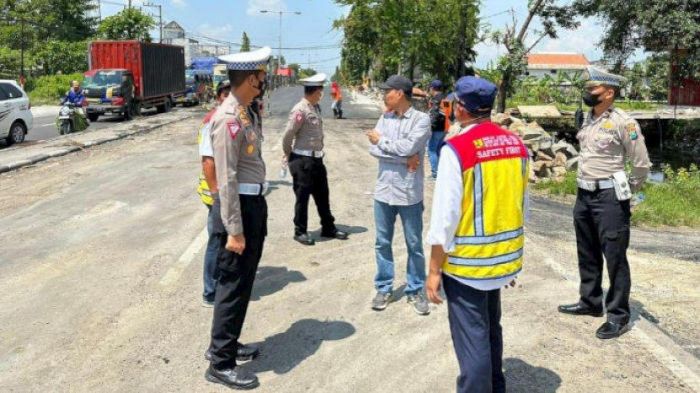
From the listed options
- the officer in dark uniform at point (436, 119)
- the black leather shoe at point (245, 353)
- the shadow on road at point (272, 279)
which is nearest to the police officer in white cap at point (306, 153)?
the shadow on road at point (272, 279)

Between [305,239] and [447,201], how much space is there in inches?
162

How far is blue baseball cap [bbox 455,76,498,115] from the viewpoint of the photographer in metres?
2.94

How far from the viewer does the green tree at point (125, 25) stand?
46.5 m

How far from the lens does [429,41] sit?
22406mm

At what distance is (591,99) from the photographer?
180 inches

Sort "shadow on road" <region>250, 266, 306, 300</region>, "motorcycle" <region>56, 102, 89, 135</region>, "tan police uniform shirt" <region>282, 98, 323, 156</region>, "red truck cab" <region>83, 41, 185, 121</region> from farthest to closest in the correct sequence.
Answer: "red truck cab" <region>83, 41, 185, 121</region> → "motorcycle" <region>56, 102, 89, 135</region> → "tan police uniform shirt" <region>282, 98, 323, 156</region> → "shadow on road" <region>250, 266, 306, 300</region>

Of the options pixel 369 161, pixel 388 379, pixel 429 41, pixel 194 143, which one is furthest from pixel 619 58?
pixel 388 379

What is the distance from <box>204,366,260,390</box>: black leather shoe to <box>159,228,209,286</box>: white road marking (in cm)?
195

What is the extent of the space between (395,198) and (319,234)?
8.61ft

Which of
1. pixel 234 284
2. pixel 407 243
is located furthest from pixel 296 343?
pixel 407 243

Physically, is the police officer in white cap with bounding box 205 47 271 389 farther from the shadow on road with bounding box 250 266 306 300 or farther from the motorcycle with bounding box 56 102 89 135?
the motorcycle with bounding box 56 102 89 135

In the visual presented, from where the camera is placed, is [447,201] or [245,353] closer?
[447,201]

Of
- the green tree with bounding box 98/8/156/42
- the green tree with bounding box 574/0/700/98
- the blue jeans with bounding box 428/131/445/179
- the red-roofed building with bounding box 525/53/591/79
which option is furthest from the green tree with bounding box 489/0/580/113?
the red-roofed building with bounding box 525/53/591/79

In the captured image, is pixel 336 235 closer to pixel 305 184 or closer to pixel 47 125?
pixel 305 184
